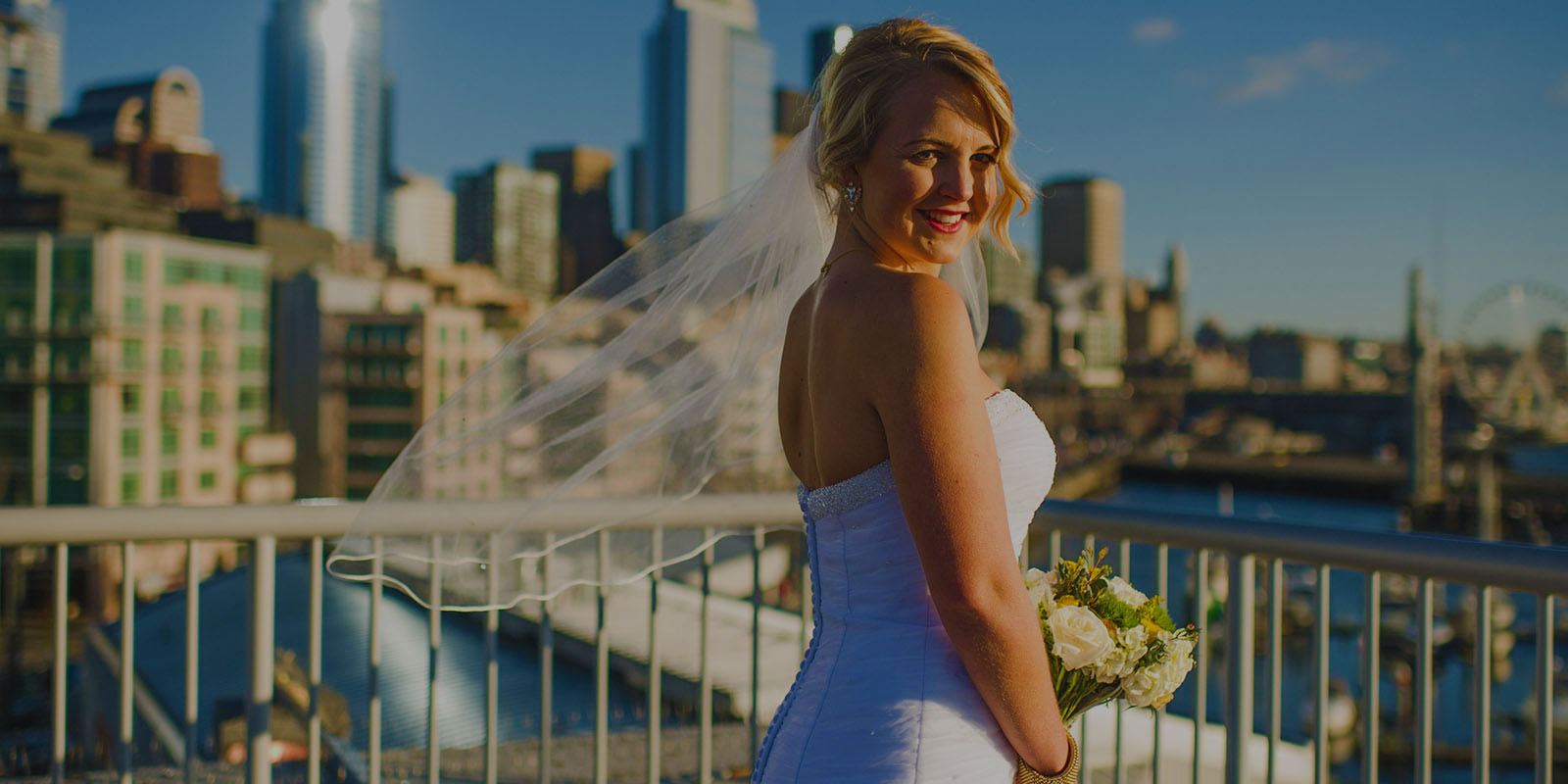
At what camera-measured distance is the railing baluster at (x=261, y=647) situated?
226cm

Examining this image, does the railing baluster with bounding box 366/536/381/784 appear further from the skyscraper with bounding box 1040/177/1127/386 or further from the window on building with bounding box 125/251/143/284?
the skyscraper with bounding box 1040/177/1127/386

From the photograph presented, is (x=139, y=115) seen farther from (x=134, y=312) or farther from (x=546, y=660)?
(x=546, y=660)

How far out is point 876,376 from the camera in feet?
4.00

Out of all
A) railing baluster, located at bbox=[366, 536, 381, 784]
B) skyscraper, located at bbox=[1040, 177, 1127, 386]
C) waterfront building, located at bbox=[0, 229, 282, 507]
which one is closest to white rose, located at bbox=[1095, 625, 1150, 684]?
railing baluster, located at bbox=[366, 536, 381, 784]

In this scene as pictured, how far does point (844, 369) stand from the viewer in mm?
1259

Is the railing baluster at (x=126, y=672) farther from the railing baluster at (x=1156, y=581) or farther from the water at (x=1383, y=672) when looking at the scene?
the water at (x=1383, y=672)

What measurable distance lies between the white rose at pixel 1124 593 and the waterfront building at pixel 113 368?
3991 cm

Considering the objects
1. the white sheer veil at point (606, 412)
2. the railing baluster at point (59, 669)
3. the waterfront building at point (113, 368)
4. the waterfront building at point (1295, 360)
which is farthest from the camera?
the waterfront building at point (1295, 360)

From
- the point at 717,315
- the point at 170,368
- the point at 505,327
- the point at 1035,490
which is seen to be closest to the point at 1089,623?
the point at 1035,490

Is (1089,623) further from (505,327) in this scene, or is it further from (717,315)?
(505,327)

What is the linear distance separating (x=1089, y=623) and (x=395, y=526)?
1394 mm

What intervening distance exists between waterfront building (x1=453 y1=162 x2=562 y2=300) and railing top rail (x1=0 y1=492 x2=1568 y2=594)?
10681 centimetres

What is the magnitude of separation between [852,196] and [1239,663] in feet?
5.01

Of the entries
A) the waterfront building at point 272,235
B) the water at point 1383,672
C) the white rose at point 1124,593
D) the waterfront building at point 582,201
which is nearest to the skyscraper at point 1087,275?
the waterfront building at point 582,201
